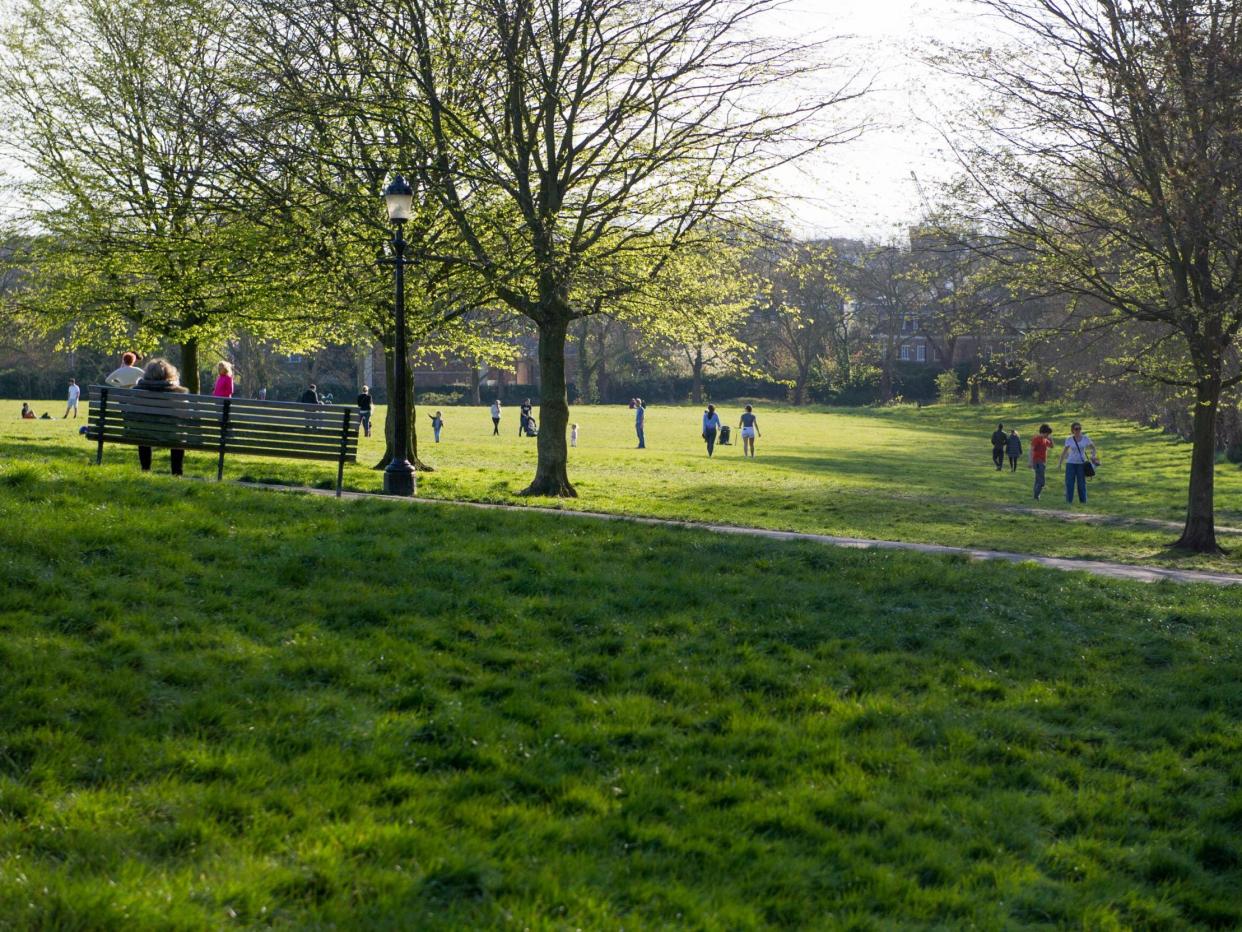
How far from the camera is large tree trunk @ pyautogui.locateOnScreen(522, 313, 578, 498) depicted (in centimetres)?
1980

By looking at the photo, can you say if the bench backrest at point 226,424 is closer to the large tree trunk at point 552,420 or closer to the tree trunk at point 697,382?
the large tree trunk at point 552,420

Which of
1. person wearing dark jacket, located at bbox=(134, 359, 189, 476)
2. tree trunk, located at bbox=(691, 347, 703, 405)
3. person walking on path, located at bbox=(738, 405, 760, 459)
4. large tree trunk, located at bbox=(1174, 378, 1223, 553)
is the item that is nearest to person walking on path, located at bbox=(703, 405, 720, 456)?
person walking on path, located at bbox=(738, 405, 760, 459)

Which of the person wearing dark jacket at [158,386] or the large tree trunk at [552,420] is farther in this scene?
the large tree trunk at [552,420]

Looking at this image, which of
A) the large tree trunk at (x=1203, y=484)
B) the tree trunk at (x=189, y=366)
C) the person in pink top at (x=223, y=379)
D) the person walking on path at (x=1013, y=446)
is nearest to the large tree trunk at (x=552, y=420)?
the person in pink top at (x=223, y=379)

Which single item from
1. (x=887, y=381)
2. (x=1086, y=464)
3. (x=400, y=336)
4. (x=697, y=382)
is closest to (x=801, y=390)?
(x=887, y=381)

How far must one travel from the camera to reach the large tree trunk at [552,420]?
65.0 ft

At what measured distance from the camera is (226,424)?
1297 cm

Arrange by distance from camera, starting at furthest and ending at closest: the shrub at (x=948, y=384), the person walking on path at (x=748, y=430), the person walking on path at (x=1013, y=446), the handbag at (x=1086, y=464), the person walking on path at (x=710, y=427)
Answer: the shrub at (x=948, y=384)
the person walking on path at (x=748, y=430)
the person walking on path at (x=710, y=427)
the person walking on path at (x=1013, y=446)
the handbag at (x=1086, y=464)

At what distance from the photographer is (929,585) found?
10000 mm

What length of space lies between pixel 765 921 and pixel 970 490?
27321 mm

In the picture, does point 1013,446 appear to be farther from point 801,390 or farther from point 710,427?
point 801,390

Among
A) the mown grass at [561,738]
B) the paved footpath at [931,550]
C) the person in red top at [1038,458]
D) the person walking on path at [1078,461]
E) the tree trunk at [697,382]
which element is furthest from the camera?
the tree trunk at [697,382]

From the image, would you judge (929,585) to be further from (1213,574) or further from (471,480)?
(471,480)

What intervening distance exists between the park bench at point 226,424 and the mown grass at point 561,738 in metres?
3.07
